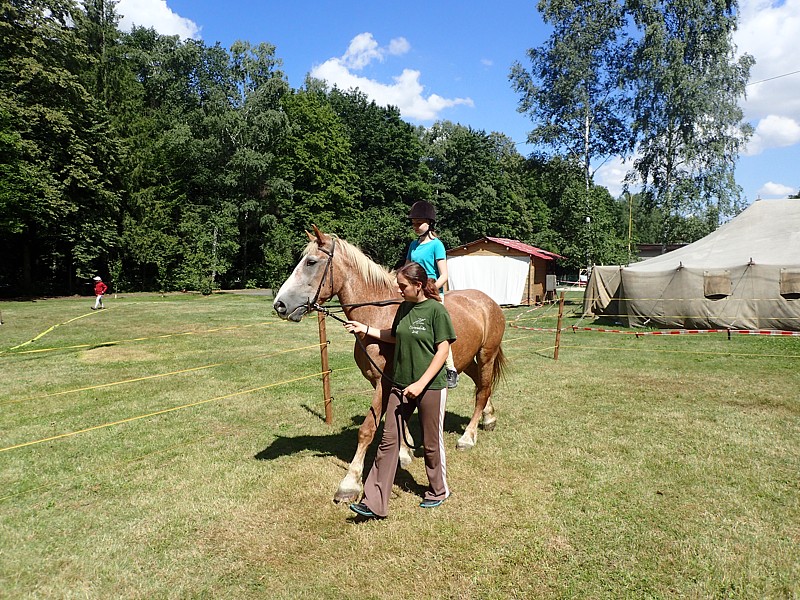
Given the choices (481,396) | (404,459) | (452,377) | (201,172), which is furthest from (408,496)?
(201,172)

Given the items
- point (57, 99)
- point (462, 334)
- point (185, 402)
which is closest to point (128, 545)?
point (462, 334)

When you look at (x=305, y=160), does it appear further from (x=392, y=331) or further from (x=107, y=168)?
(x=392, y=331)

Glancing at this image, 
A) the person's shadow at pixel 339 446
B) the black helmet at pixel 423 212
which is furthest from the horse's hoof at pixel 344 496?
the black helmet at pixel 423 212

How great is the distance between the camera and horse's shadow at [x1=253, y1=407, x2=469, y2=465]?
18.0ft

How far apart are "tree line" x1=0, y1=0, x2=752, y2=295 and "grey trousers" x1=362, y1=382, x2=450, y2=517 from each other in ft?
80.0

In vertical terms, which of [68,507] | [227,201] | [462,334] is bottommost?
[68,507]

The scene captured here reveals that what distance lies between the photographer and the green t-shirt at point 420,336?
398 centimetres

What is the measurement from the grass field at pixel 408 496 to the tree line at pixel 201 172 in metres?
21.3

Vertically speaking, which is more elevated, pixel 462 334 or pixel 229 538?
pixel 462 334

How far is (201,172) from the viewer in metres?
39.9

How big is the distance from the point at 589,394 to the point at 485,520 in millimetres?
4825

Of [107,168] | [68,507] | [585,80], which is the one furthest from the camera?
[107,168]

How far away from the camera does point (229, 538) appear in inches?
148

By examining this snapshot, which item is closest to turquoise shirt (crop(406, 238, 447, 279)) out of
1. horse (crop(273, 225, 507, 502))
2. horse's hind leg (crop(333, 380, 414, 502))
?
horse (crop(273, 225, 507, 502))
